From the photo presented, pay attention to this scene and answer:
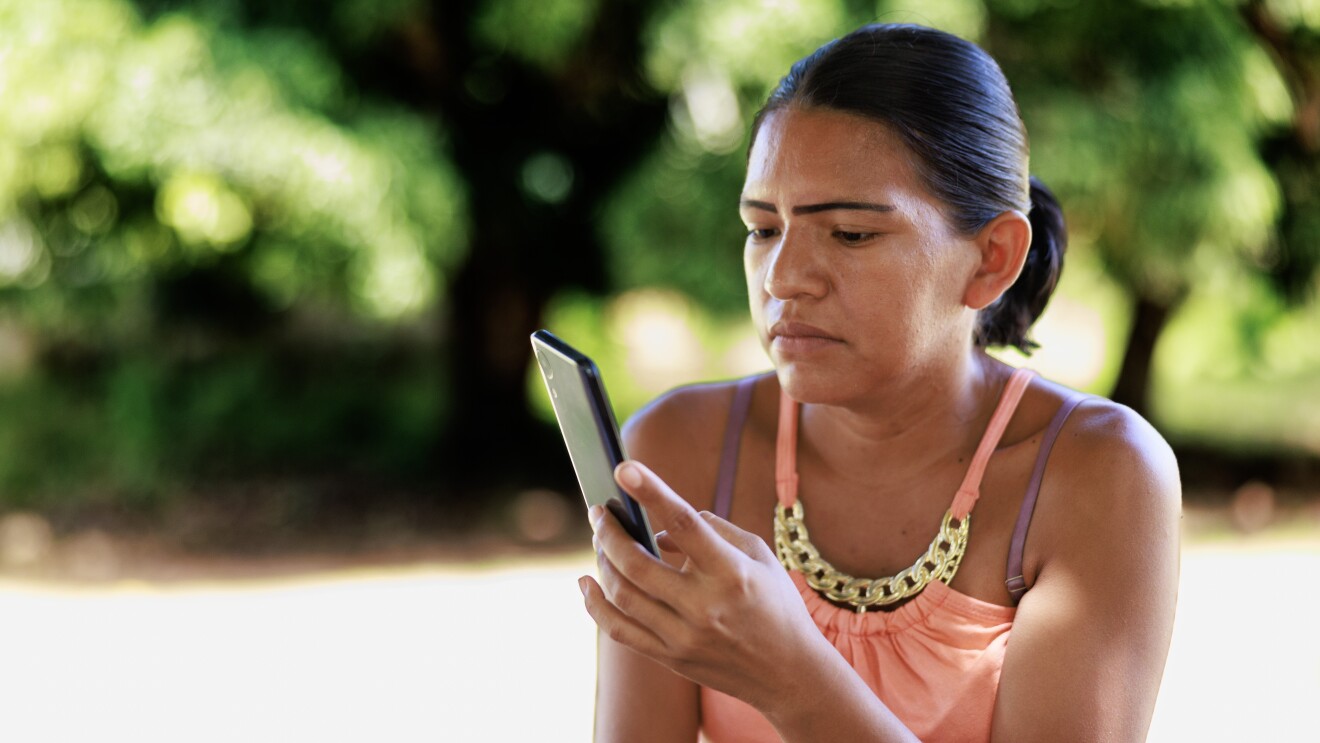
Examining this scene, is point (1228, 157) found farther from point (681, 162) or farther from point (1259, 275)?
point (681, 162)

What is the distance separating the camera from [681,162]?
5.50 m

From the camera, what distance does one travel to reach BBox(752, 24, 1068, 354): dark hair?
1439 mm

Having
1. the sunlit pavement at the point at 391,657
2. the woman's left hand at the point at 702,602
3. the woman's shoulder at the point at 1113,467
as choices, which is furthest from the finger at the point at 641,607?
the sunlit pavement at the point at 391,657

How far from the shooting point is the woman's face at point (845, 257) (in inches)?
55.8

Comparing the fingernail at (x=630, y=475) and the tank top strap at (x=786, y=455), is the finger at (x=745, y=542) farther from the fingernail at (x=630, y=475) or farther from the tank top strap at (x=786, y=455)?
the tank top strap at (x=786, y=455)

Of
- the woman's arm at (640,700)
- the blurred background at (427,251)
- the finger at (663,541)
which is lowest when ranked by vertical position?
the woman's arm at (640,700)

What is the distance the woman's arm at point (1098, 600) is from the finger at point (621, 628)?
0.47m

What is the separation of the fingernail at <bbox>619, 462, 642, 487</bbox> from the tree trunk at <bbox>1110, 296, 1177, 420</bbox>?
23.2ft

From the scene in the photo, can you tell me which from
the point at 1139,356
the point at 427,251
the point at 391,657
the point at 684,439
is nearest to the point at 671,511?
the point at 684,439

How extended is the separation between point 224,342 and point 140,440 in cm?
76

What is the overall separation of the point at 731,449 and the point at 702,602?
61 cm

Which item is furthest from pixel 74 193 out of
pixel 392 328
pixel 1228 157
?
pixel 1228 157

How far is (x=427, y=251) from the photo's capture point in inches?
211

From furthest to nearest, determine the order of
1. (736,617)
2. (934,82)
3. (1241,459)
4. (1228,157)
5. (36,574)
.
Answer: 1. (1241,459)
2. (36,574)
3. (1228,157)
4. (934,82)
5. (736,617)
